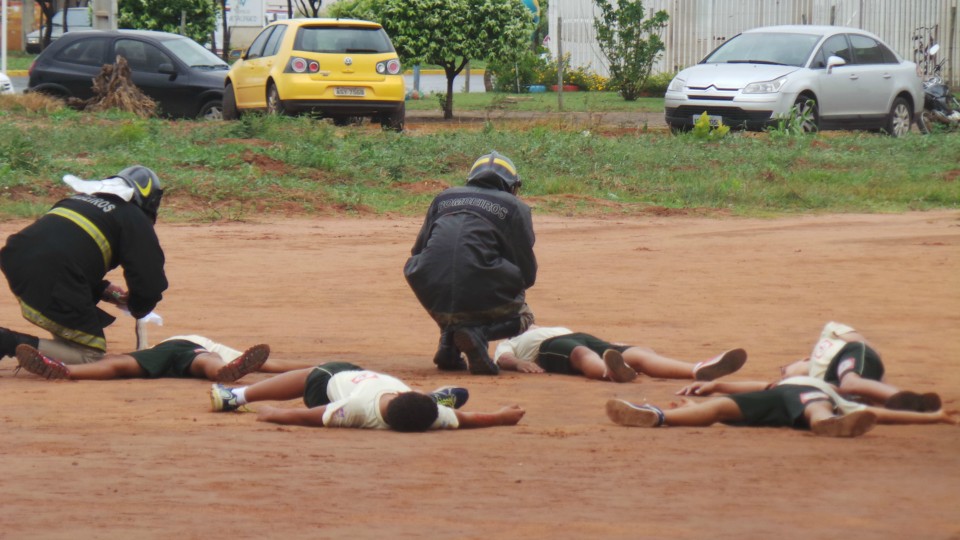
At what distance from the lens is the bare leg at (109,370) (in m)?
7.79

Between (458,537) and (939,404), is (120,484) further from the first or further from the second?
(939,404)

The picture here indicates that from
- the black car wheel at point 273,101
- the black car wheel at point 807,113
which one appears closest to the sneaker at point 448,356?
the black car wheel at point 273,101

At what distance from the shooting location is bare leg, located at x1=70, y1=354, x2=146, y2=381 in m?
7.79

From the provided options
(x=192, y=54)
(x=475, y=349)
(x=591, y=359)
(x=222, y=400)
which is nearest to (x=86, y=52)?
(x=192, y=54)

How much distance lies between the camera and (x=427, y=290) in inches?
319

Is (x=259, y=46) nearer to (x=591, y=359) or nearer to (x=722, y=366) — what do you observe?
(x=591, y=359)

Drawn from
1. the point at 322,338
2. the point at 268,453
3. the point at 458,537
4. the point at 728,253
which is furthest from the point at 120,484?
the point at 728,253

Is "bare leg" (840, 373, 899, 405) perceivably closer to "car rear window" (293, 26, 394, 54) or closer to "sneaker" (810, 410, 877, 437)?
"sneaker" (810, 410, 877, 437)

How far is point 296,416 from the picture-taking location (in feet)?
21.2

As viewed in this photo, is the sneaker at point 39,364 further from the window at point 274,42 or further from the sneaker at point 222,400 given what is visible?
the window at point 274,42

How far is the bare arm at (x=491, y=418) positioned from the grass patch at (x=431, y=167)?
30.4ft

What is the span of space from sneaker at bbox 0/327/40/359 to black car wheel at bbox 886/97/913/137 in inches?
695

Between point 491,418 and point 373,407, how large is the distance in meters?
0.51

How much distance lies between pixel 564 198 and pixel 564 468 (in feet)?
37.8
